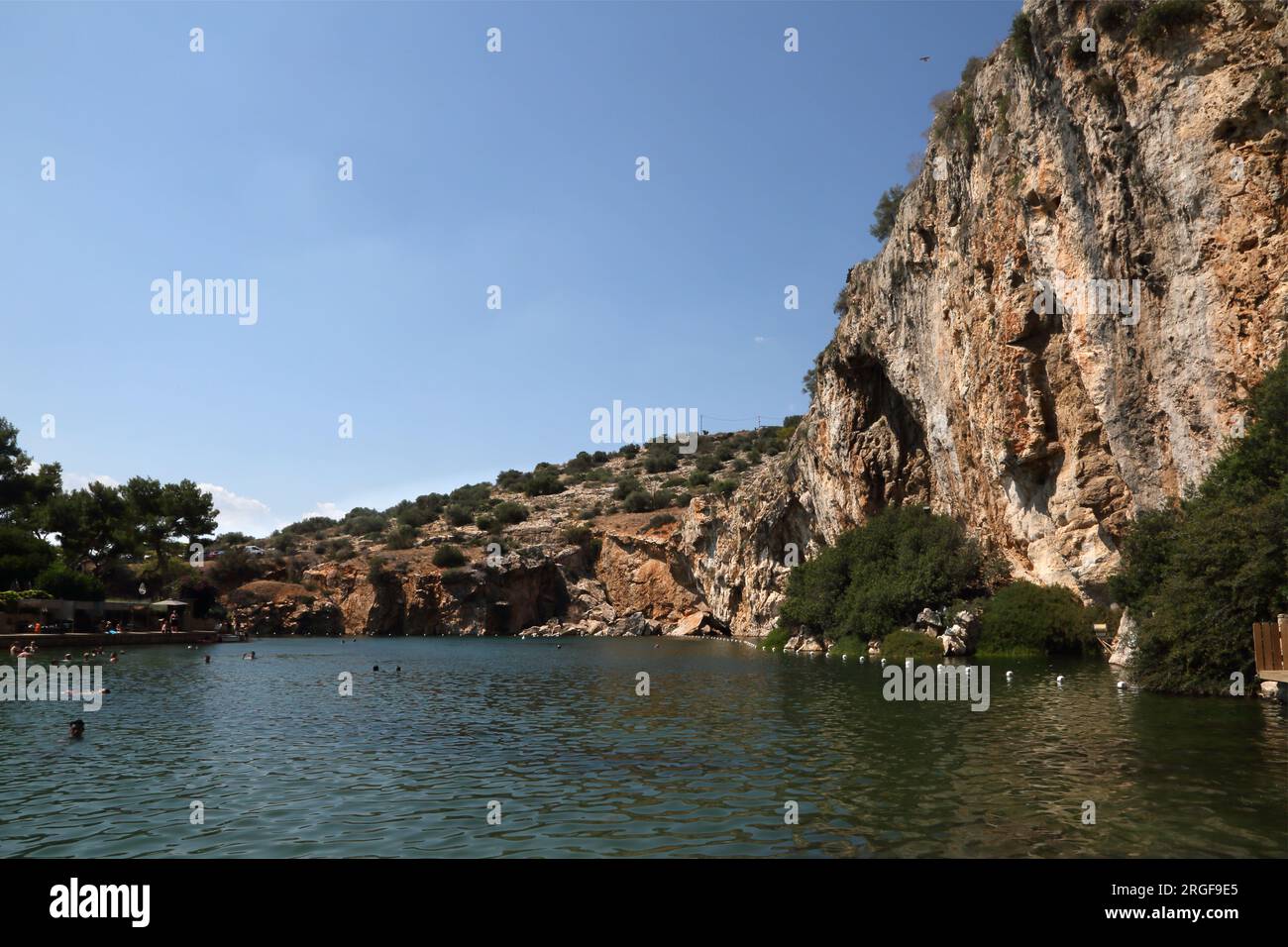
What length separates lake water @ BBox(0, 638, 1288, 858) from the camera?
10281mm

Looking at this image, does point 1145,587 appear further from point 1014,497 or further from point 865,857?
point 865,857

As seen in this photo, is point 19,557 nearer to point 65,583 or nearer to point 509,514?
point 65,583

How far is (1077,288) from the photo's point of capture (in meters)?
31.7

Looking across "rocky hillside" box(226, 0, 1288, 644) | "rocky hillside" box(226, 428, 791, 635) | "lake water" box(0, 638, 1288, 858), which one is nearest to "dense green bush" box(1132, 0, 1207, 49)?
"rocky hillside" box(226, 0, 1288, 644)

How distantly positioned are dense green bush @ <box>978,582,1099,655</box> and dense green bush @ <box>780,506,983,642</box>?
398 centimetres

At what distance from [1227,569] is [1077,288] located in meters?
14.6

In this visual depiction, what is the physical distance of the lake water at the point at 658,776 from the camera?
1028 cm

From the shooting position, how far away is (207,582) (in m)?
87.6

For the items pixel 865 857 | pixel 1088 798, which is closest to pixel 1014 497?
pixel 1088 798
